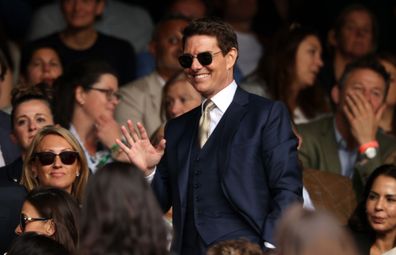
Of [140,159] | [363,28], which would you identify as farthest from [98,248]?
[363,28]

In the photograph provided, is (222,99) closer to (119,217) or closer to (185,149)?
(185,149)

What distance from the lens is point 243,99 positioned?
7.22 meters

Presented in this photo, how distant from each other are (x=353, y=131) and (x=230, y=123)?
2.81m

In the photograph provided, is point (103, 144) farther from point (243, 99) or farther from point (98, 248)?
point (98, 248)

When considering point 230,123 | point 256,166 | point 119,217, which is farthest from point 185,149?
point 119,217

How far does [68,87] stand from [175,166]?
9.28ft

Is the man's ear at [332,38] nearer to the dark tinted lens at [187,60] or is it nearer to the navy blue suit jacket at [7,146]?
the navy blue suit jacket at [7,146]

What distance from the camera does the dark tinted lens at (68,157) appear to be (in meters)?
8.33

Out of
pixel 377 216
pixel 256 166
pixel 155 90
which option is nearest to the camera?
pixel 256 166

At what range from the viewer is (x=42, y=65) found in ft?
34.9

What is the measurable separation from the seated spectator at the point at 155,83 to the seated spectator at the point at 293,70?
0.68 m

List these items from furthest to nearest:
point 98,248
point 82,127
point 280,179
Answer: point 82,127
point 280,179
point 98,248

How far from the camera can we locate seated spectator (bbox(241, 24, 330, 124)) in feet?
35.2

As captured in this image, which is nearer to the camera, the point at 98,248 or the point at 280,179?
the point at 98,248
